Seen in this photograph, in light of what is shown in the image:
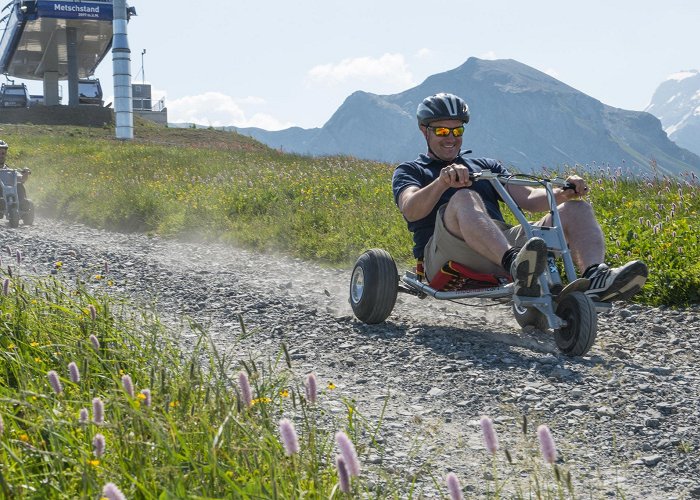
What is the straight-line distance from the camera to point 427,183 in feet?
23.8

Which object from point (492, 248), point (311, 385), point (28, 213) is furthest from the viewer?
point (28, 213)

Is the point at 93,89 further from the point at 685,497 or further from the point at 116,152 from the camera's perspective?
the point at 685,497

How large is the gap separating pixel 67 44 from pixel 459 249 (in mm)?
68541

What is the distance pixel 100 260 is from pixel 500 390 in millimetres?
7381

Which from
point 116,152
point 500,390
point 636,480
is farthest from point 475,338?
point 116,152

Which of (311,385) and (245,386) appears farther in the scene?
(311,385)

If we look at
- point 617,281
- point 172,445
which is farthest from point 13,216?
point 172,445

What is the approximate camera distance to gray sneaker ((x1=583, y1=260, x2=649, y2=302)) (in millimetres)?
5664

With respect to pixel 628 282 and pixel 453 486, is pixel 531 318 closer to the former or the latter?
pixel 628 282

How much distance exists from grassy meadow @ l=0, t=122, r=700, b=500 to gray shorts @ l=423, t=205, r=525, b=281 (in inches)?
70.1

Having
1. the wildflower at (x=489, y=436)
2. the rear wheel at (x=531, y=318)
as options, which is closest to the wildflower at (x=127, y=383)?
the wildflower at (x=489, y=436)

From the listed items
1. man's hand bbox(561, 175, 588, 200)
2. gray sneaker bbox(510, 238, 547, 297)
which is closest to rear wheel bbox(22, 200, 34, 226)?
man's hand bbox(561, 175, 588, 200)

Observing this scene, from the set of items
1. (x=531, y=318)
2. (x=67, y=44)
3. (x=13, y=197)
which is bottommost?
(x=531, y=318)

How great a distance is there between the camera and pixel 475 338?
21.5ft
